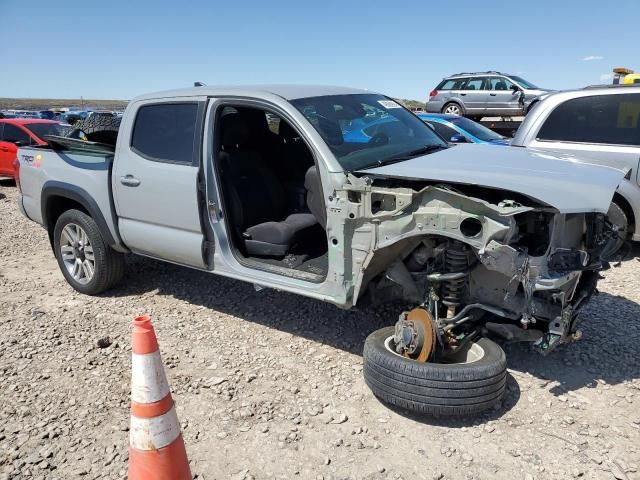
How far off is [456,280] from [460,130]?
686 cm

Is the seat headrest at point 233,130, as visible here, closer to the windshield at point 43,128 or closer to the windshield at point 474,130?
the windshield at point 474,130

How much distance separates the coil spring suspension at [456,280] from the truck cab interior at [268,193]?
856 millimetres

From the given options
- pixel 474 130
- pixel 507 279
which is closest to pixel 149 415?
pixel 507 279

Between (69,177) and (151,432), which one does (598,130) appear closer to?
(69,177)

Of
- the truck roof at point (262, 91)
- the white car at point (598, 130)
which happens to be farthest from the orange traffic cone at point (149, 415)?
the white car at point (598, 130)

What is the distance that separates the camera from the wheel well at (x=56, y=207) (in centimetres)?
511

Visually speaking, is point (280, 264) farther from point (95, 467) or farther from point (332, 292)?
point (95, 467)

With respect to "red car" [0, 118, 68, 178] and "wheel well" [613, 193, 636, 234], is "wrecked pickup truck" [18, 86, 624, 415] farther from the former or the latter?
"red car" [0, 118, 68, 178]

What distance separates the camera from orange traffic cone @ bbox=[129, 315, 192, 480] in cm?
226

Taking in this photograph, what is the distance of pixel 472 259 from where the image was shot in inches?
125

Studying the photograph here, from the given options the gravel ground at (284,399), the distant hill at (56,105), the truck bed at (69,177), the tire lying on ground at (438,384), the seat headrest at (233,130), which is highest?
the distant hill at (56,105)

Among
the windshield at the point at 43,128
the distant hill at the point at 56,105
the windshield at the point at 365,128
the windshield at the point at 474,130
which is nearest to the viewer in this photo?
the windshield at the point at 365,128

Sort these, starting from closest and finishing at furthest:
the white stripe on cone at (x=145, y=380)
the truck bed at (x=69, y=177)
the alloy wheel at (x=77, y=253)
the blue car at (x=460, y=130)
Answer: the white stripe on cone at (x=145, y=380) → the truck bed at (x=69, y=177) → the alloy wheel at (x=77, y=253) → the blue car at (x=460, y=130)

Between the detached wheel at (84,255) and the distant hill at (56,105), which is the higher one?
the distant hill at (56,105)
